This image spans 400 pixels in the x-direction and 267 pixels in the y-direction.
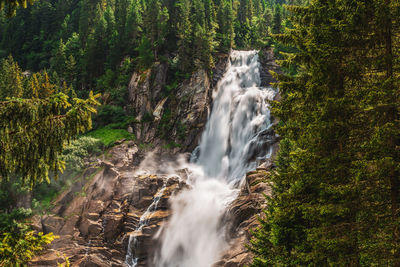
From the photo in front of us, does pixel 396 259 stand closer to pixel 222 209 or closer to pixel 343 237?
pixel 343 237

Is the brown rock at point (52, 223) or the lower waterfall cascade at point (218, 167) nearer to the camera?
the lower waterfall cascade at point (218, 167)

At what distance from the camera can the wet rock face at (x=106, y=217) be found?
25.2 metres

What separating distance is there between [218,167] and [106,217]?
45.7 ft

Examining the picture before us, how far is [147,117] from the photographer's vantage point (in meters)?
42.5

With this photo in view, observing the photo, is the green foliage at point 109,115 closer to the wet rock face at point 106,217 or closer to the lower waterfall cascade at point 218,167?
the wet rock face at point 106,217

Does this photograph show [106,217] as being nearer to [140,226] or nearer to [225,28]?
[140,226]

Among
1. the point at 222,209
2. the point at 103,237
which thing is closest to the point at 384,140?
the point at 222,209

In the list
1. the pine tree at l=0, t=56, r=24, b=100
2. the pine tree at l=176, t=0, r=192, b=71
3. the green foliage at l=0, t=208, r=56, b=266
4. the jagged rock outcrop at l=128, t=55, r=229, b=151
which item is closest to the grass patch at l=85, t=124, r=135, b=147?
the jagged rock outcrop at l=128, t=55, r=229, b=151

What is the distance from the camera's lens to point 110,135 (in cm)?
3881

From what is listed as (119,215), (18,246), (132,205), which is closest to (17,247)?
(18,246)

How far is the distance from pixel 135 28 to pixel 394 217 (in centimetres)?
5271

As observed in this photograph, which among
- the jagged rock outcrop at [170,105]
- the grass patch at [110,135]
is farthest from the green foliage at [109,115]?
the jagged rock outcrop at [170,105]

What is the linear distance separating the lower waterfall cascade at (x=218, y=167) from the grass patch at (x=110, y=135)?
9.96m

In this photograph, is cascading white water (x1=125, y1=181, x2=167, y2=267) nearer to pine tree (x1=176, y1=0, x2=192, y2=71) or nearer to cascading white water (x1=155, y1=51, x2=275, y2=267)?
cascading white water (x1=155, y1=51, x2=275, y2=267)
